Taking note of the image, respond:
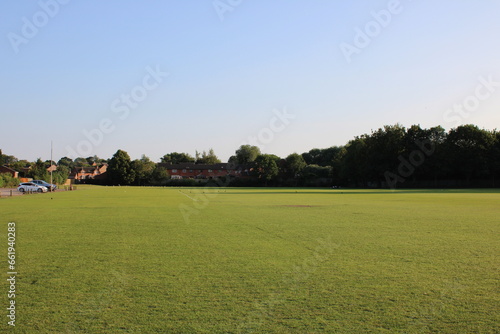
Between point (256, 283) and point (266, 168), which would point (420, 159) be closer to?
point (266, 168)

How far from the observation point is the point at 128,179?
112 m

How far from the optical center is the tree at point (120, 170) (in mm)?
110475

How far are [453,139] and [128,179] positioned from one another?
81.6 metres

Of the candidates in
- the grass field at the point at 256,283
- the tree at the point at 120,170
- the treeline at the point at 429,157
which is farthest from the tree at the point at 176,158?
the grass field at the point at 256,283

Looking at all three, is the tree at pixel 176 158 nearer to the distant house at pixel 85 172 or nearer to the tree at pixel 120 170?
the distant house at pixel 85 172

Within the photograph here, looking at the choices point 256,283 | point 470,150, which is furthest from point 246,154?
point 256,283

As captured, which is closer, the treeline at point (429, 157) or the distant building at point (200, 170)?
the treeline at point (429, 157)

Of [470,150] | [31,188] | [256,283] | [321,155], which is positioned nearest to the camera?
[256,283]

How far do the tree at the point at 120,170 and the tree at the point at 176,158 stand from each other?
59.3 metres

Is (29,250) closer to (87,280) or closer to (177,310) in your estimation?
(87,280)

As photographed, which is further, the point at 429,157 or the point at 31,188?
the point at 429,157

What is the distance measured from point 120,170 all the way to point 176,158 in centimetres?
6273

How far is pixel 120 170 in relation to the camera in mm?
110312

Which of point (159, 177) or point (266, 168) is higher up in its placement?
point (266, 168)
